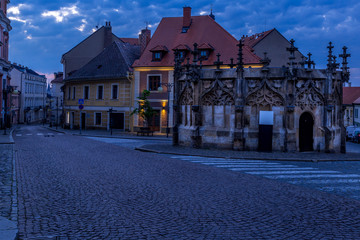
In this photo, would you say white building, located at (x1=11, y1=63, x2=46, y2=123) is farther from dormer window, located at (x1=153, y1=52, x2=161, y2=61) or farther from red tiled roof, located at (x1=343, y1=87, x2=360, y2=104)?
red tiled roof, located at (x1=343, y1=87, x2=360, y2=104)

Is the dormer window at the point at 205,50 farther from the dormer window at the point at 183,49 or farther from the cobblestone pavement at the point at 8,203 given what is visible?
the cobblestone pavement at the point at 8,203

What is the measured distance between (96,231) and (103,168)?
7113mm

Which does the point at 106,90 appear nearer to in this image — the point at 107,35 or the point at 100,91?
the point at 100,91

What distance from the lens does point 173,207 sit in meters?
7.68

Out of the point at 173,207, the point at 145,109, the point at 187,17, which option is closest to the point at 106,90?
the point at 145,109

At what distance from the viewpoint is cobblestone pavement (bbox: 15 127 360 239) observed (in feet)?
20.0

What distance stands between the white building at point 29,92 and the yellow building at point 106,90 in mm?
28709

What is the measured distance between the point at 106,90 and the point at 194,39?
1144cm

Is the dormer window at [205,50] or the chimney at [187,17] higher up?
the chimney at [187,17]

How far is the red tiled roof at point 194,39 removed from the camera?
35750 mm

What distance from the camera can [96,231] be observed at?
6.04 metres

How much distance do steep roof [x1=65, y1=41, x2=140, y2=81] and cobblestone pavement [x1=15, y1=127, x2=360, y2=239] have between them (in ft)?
92.6

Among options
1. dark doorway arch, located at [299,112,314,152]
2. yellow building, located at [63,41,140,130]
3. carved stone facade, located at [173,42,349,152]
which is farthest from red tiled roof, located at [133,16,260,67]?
dark doorway arch, located at [299,112,314,152]

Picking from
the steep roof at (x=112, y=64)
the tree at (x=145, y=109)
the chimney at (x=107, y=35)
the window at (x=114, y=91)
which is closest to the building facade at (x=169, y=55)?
the tree at (x=145, y=109)
